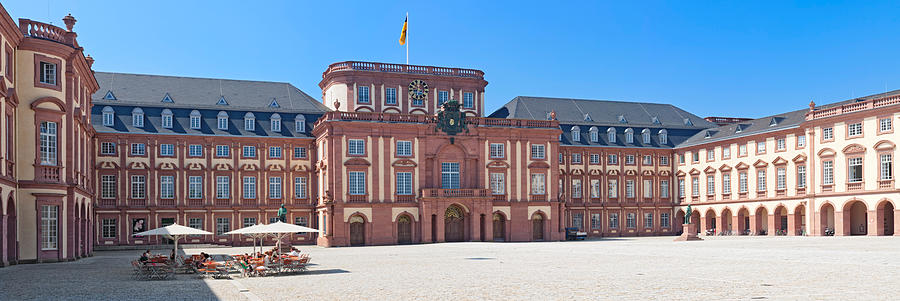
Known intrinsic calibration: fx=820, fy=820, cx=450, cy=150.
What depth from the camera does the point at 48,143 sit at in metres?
36.7

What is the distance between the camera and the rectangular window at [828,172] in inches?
2470

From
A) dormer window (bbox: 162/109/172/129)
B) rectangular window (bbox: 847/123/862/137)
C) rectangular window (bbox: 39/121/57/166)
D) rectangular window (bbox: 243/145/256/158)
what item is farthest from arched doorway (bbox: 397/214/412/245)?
rectangular window (bbox: 847/123/862/137)

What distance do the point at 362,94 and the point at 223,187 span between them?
44.6ft

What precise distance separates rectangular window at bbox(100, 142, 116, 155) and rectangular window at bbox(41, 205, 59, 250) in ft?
88.3

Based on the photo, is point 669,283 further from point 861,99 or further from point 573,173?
point 573,173

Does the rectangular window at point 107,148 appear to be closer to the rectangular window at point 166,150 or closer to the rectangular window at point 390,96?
the rectangular window at point 166,150

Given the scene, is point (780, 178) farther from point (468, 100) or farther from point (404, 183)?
point (404, 183)

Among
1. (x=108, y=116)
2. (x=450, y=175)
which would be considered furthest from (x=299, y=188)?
(x=108, y=116)

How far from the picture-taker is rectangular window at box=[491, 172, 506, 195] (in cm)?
6669

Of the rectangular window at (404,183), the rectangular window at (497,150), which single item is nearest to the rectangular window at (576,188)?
the rectangular window at (497,150)

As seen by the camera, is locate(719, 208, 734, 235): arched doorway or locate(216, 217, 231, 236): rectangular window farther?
locate(719, 208, 734, 235): arched doorway

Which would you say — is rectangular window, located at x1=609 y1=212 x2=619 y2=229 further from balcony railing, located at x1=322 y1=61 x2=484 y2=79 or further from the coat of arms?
the coat of arms

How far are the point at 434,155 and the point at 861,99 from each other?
34.6 meters

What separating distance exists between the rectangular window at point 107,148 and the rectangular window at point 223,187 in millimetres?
8139
